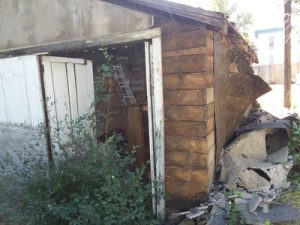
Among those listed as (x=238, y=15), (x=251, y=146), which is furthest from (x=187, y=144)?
(x=238, y=15)

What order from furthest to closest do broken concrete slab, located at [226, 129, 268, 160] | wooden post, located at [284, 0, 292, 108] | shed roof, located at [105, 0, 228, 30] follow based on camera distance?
wooden post, located at [284, 0, 292, 108] → broken concrete slab, located at [226, 129, 268, 160] → shed roof, located at [105, 0, 228, 30]

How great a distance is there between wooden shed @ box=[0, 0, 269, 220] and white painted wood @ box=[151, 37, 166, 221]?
12 millimetres

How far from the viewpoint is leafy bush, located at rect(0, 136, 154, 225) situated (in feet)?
10.6

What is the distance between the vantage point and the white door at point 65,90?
14.1ft

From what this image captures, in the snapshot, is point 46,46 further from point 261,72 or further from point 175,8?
point 261,72

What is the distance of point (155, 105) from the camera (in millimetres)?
3510

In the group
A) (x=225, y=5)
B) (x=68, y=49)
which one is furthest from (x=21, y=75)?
(x=225, y=5)

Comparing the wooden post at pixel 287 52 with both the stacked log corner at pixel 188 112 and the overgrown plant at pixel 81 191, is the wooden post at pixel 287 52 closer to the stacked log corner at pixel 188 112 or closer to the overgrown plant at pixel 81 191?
the stacked log corner at pixel 188 112

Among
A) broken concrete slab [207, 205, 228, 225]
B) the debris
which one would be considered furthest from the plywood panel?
the debris

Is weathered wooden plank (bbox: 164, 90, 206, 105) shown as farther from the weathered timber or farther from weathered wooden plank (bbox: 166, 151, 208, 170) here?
weathered wooden plank (bbox: 166, 151, 208, 170)

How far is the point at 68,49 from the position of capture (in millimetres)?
4188

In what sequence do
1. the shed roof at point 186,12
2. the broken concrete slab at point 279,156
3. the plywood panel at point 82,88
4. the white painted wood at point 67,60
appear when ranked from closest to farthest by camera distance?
the shed roof at point 186,12, the broken concrete slab at point 279,156, the white painted wood at point 67,60, the plywood panel at point 82,88

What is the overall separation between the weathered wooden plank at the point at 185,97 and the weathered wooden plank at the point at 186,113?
0.20 ft

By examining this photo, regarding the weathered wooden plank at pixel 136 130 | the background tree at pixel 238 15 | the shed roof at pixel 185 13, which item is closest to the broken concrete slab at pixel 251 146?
the weathered wooden plank at pixel 136 130
